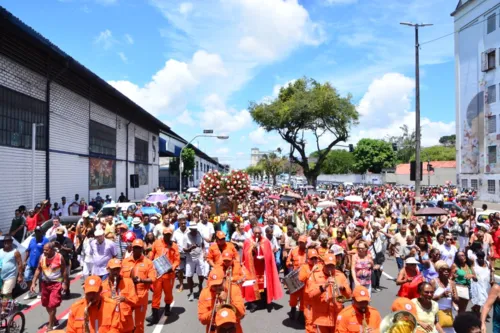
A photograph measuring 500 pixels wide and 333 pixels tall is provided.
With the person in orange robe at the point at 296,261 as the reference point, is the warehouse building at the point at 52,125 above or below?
above

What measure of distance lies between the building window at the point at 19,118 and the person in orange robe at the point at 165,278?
1038 cm

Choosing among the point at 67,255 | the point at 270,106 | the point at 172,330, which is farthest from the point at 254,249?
the point at 270,106

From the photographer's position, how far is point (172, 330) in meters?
7.09

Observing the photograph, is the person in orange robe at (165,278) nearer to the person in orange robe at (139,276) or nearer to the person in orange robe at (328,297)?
the person in orange robe at (139,276)

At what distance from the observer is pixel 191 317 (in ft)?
25.7

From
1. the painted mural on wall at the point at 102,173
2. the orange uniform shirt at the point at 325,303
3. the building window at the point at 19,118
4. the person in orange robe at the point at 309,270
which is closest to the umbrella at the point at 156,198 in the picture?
the painted mural on wall at the point at 102,173

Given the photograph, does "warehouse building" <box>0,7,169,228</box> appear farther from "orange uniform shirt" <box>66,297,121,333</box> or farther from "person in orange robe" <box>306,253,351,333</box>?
"person in orange robe" <box>306,253,351,333</box>

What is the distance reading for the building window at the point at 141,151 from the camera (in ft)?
116

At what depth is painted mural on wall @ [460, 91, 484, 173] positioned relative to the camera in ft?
124

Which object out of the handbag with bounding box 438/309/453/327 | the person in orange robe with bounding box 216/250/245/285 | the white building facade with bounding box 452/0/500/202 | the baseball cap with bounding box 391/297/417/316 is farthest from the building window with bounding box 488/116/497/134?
the baseball cap with bounding box 391/297/417/316

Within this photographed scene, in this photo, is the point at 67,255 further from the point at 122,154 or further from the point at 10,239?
the point at 122,154

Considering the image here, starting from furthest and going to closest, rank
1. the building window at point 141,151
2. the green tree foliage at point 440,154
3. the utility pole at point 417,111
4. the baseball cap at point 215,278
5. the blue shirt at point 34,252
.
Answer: the green tree foliage at point 440,154
the building window at point 141,151
the utility pole at point 417,111
the blue shirt at point 34,252
the baseball cap at point 215,278

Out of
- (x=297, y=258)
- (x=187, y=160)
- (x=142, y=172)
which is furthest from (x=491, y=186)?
(x=297, y=258)

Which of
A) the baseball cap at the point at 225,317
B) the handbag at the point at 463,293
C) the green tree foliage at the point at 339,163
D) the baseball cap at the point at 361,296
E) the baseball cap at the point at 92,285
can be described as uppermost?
the green tree foliage at the point at 339,163
